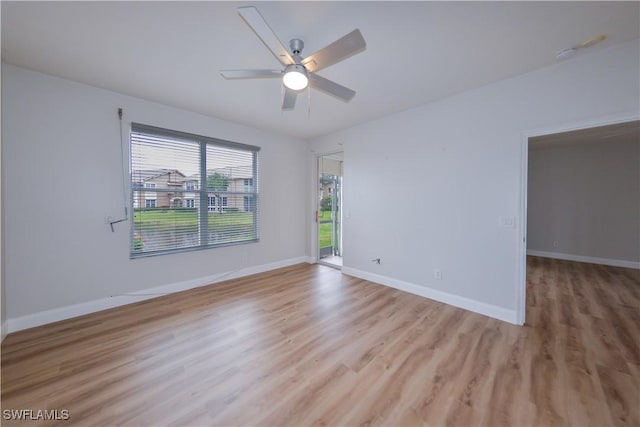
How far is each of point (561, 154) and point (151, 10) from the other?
776cm

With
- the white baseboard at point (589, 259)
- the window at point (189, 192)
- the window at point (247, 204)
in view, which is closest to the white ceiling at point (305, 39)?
the window at point (189, 192)

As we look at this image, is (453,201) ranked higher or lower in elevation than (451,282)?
higher

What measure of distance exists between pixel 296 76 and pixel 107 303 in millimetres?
3501

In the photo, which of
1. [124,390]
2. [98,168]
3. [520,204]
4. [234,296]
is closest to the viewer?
[124,390]

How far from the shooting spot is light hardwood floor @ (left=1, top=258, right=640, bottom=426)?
5.00 feet

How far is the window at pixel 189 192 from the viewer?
320 cm

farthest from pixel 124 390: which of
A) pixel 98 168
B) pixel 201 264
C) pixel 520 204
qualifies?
pixel 520 204

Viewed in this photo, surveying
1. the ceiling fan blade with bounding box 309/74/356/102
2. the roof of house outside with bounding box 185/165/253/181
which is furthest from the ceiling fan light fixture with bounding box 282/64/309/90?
the roof of house outside with bounding box 185/165/253/181

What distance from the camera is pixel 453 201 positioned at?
310cm

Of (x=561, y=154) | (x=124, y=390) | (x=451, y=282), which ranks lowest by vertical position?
(x=124, y=390)

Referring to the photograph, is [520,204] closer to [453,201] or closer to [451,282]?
[453,201]

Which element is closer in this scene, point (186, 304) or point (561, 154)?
point (186, 304)

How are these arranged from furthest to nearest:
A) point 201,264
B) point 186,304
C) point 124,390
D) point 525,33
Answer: point 201,264 < point 186,304 < point 525,33 < point 124,390

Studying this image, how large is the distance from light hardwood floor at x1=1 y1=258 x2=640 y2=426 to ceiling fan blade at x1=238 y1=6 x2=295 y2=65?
97.7 inches
